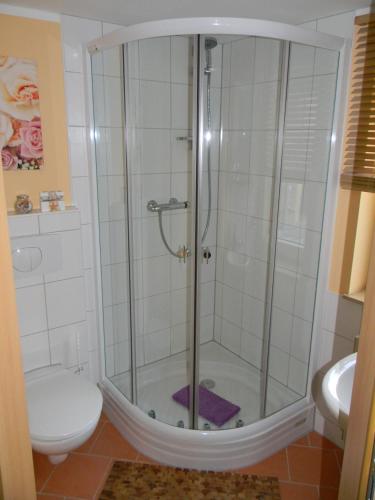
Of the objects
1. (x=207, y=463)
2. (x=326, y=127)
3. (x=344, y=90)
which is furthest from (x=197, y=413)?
(x=344, y=90)

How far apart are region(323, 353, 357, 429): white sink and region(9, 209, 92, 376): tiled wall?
149cm

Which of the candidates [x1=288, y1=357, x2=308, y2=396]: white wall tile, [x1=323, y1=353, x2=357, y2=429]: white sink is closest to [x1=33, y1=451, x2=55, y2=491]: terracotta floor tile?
[x1=288, y1=357, x2=308, y2=396]: white wall tile

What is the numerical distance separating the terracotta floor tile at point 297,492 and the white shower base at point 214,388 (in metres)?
0.35

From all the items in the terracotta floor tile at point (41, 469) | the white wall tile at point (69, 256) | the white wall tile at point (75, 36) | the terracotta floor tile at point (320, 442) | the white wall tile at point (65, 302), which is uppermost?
the white wall tile at point (75, 36)

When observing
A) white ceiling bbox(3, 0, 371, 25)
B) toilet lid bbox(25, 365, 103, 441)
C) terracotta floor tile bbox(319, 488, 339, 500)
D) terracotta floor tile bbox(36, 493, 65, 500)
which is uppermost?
white ceiling bbox(3, 0, 371, 25)

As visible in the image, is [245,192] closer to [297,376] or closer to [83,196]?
[83,196]

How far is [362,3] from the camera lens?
178 cm

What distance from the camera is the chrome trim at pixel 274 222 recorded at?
6.38 feet

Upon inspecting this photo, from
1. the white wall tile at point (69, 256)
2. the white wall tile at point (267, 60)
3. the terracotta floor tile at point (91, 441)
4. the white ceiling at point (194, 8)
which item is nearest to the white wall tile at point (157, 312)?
the white wall tile at point (69, 256)

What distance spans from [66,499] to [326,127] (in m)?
2.25

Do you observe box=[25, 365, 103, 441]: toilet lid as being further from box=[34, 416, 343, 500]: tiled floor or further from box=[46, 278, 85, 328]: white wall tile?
box=[34, 416, 343, 500]: tiled floor

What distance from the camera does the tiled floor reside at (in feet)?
6.55

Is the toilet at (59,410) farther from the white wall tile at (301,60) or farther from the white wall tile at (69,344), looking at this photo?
the white wall tile at (301,60)

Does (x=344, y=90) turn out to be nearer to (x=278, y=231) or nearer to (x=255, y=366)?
(x=278, y=231)
